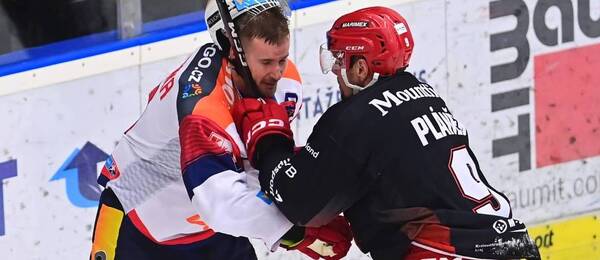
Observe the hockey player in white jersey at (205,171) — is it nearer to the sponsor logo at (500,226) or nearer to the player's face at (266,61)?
the player's face at (266,61)

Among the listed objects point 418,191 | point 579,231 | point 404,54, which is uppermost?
point 404,54

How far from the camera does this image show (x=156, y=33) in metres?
6.34

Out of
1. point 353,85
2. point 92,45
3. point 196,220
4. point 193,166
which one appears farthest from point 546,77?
point 193,166

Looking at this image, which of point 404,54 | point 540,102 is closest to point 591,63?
point 540,102

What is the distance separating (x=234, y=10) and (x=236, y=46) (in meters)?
0.10

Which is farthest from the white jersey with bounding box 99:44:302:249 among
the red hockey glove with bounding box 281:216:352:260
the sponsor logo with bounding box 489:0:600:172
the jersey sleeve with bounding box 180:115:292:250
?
the sponsor logo with bounding box 489:0:600:172

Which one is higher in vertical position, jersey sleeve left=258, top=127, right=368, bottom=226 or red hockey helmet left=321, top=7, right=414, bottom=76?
red hockey helmet left=321, top=7, right=414, bottom=76

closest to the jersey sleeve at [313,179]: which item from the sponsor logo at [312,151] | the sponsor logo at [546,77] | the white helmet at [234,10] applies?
the sponsor logo at [312,151]

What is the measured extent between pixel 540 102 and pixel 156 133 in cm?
273

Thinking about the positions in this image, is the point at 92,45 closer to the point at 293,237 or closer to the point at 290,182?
the point at 293,237

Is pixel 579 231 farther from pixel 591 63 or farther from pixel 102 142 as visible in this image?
pixel 102 142

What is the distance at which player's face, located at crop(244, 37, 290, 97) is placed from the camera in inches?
190

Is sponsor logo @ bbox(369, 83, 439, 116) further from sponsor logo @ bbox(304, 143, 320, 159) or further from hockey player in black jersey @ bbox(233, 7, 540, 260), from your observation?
sponsor logo @ bbox(304, 143, 320, 159)

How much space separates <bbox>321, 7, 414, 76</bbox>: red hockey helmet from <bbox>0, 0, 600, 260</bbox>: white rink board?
1.57m
